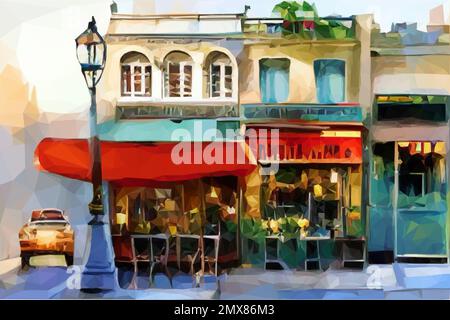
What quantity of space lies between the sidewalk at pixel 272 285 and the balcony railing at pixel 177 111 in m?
0.92

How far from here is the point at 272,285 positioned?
13.5ft

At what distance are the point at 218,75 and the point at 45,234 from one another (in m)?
1.36

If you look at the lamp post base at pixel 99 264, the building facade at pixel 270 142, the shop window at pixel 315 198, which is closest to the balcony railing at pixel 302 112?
the building facade at pixel 270 142

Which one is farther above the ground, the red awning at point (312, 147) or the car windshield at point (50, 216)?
the red awning at point (312, 147)

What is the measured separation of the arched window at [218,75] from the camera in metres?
4.22

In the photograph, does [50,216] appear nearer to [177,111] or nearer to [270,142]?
[177,111]

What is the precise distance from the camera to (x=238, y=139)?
13.7 feet

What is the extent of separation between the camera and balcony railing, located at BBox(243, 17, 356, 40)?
4.13 m

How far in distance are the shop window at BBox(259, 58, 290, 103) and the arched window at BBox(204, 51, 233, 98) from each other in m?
0.19

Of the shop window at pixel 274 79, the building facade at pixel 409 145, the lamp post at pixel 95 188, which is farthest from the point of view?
the shop window at pixel 274 79

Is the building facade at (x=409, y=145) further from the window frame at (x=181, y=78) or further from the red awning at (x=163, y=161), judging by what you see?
the window frame at (x=181, y=78)

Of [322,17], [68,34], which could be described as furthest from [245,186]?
[68,34]

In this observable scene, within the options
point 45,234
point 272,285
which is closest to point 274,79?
point 272,285

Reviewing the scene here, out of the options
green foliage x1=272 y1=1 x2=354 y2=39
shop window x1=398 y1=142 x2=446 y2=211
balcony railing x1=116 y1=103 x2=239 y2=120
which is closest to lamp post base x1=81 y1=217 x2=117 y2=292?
balcony railing x1=116 y1=103 x2=239 y2=120
